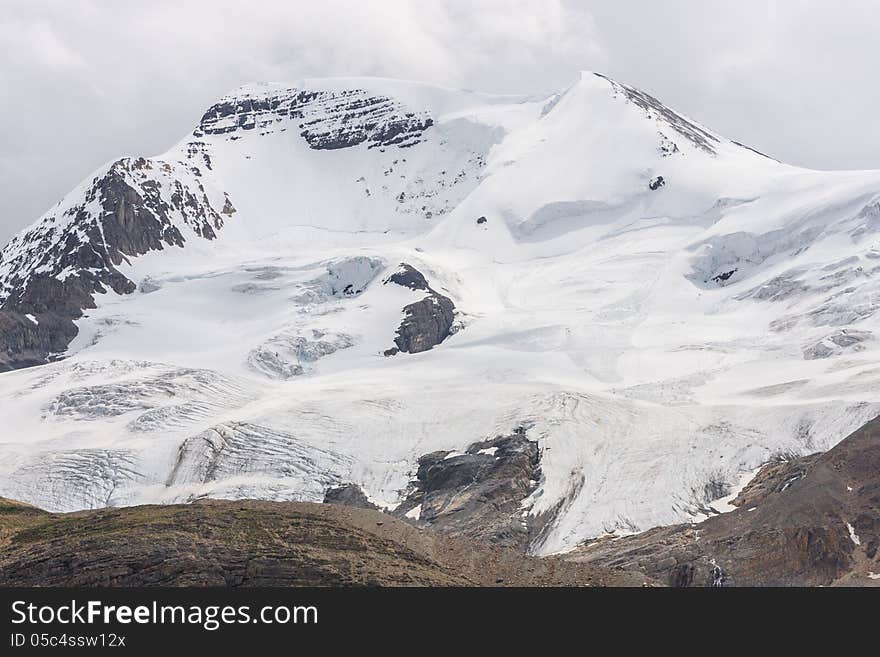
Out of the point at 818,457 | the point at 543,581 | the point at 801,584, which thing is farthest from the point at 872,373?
the point at 543,581

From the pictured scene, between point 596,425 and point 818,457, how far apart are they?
2973cm

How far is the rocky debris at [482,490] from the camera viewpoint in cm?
13036

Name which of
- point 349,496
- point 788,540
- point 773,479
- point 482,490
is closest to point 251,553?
point 788,540

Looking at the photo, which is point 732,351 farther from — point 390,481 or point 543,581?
point 543,581

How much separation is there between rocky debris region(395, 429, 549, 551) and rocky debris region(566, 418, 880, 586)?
11067mm

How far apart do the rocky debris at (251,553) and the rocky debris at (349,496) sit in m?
76.5

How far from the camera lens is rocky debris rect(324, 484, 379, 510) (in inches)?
5723

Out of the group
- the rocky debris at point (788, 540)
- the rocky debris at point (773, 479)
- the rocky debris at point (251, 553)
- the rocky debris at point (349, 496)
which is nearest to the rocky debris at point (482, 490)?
the rocky debris at point (349, 496)

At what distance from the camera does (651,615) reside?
43219 millimetres

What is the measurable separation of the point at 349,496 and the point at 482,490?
16.7m

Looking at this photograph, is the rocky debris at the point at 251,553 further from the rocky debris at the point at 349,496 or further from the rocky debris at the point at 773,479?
the rocky debris at the point at 349,496

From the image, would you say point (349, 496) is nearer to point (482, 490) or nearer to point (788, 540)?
point (482, 490)

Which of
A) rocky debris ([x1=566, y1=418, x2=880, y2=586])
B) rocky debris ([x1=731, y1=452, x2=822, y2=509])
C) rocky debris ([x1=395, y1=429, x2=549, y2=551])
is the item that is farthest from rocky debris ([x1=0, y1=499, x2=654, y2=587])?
rocky debris ([x1=731, y1=452, x2=822, y2=509])

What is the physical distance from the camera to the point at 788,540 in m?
106
